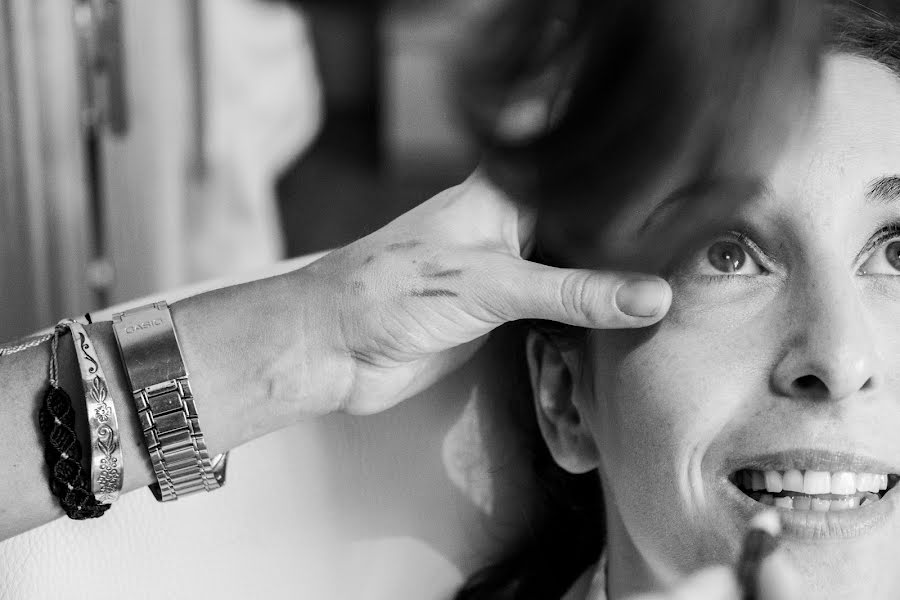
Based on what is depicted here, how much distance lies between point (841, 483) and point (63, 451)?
2.43ft

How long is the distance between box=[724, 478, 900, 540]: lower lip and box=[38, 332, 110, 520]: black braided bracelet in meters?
0.63

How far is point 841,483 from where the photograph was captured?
3.10 feet

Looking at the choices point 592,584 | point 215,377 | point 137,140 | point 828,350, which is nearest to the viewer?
point 828,350

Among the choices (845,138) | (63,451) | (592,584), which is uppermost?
(845,138)

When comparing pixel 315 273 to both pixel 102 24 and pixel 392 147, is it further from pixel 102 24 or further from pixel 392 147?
pixel 392 147

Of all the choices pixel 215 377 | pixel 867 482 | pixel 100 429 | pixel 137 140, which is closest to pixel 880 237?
pixel 867 482

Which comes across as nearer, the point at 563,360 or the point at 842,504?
the point at 842,504

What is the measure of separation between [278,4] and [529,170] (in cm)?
183

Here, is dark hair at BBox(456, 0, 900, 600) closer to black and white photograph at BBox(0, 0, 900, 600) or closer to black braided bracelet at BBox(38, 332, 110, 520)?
black and white photograph at BBox(0, 0, 900, 600)

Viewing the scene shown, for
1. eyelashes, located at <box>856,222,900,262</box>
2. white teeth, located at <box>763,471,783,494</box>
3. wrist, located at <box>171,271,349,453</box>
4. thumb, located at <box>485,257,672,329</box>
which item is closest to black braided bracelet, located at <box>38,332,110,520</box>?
wrist, located at <box>171,271,349,453</box>

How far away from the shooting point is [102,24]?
215cm

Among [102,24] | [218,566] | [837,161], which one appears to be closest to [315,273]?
[218,566]

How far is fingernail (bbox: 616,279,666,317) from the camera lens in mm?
944

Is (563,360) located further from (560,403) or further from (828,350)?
(828,350)
